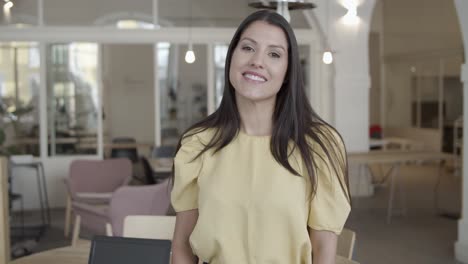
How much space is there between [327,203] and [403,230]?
6.36 meters

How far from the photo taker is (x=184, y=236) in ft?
5.20

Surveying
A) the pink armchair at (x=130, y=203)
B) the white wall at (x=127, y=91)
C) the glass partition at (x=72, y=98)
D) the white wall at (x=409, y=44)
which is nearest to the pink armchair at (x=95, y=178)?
the pink armchair at (x=130, y=203)

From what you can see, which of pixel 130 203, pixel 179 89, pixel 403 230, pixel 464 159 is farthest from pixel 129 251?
pixel 179 89

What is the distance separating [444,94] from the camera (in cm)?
1408

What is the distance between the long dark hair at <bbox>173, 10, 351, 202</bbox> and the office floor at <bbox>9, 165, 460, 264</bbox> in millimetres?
4814

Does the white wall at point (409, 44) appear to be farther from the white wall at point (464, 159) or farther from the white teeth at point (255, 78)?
the white teeth at point (255, 78)

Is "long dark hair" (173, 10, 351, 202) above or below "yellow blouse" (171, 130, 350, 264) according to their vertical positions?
above

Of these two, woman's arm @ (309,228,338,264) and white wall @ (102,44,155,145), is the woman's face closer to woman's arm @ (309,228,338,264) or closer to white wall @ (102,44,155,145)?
woman's arm @ (309,228,338,264)

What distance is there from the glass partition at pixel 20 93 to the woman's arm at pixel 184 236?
768 centimetres

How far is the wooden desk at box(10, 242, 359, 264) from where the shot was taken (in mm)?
2986

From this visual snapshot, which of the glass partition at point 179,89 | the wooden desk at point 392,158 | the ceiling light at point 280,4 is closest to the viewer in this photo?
the ceiling light at point 280,4

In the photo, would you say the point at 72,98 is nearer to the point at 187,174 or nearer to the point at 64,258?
the point at 64,258

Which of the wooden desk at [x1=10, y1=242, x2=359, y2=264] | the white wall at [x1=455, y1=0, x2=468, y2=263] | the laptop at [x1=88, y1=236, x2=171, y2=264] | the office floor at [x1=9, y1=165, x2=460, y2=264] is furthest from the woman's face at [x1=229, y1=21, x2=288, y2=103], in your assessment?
the office floor at [x1=9, y1=165, x2=460, y2=264]

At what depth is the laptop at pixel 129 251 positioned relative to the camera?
177 centimetres
